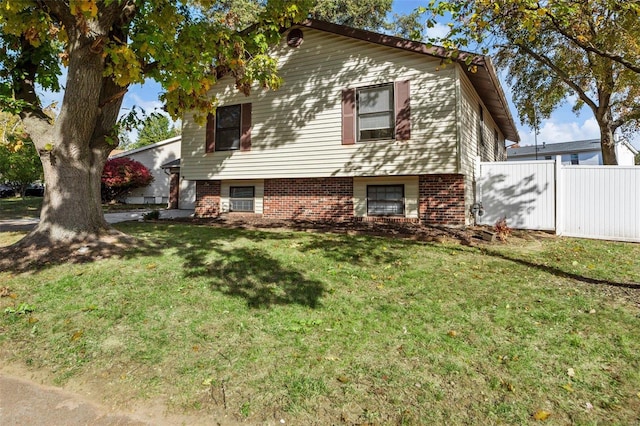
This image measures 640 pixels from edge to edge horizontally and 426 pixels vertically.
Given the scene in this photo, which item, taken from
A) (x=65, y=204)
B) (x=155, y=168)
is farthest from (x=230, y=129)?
(x=155, y=168)

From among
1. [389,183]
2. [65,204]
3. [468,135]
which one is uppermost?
[468,135]

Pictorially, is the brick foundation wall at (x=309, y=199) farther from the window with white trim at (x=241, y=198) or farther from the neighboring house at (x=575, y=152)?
the neighboring house at (x=575, y=152)

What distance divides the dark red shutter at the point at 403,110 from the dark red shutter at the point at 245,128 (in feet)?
16.8

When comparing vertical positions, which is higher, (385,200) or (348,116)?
(348,116)

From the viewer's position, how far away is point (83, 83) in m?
6.19

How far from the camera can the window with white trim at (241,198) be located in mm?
12625

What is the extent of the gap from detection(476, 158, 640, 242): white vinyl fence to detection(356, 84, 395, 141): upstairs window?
3.07m

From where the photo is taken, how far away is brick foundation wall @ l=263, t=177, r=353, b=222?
11.0 m

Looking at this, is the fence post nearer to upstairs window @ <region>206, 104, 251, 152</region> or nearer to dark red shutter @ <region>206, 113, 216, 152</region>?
upstairs window @ <region>206, 104, 251, 152</region>

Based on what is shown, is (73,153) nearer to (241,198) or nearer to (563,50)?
(241,198)

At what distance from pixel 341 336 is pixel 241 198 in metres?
9.98

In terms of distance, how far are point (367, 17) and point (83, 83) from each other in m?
21.1

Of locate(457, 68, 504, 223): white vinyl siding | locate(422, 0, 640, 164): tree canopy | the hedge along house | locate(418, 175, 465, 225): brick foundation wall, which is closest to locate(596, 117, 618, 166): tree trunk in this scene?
locate(422, 0, 640, 164): tree canopy

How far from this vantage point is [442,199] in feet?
32.0
